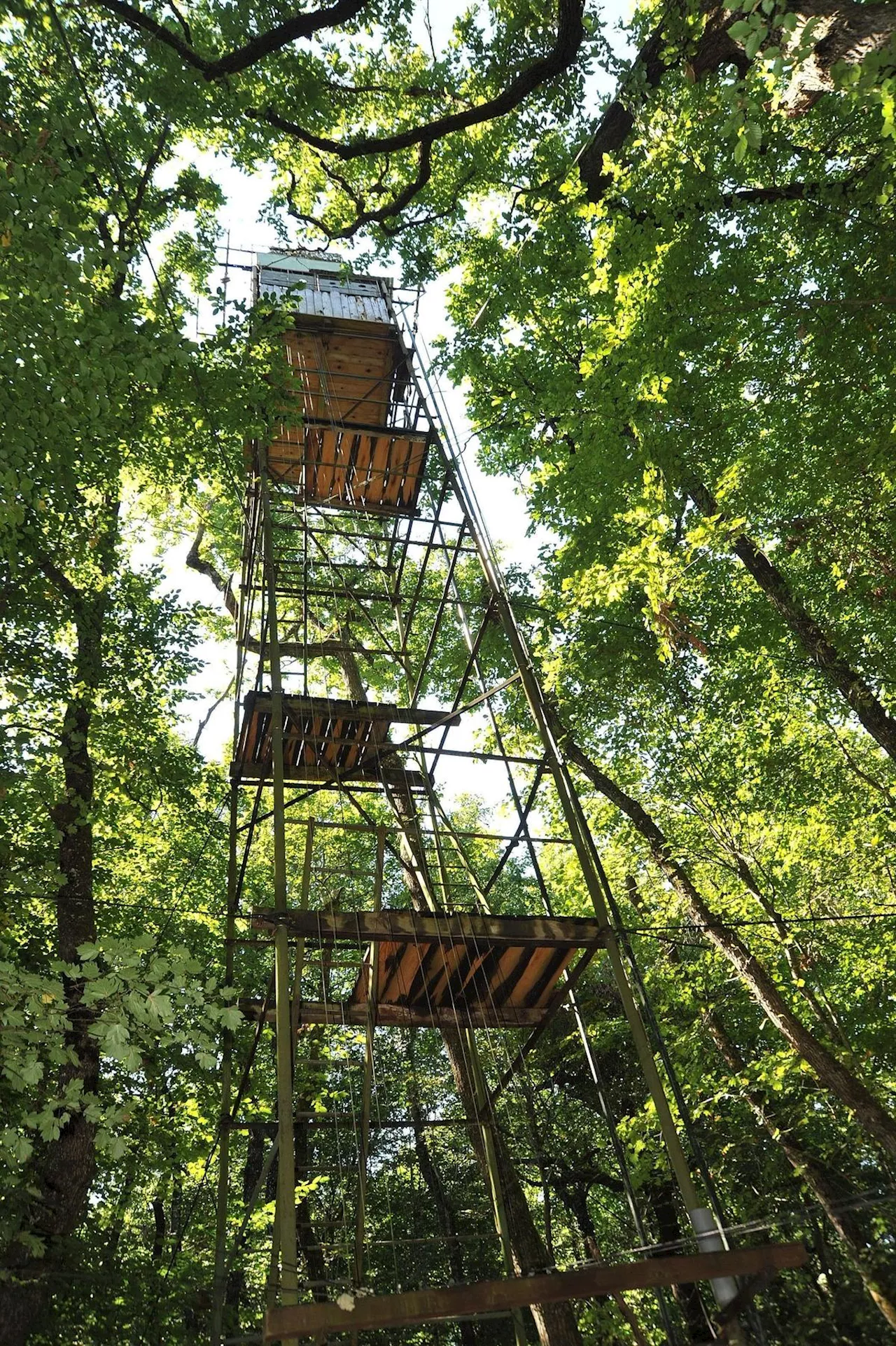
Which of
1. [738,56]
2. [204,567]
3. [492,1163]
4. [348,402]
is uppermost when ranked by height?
[204,567]

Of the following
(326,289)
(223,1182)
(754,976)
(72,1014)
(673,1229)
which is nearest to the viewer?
(223,1182)

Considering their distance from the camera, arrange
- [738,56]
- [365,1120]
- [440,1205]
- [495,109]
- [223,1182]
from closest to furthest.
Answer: [365,1120], [223,1182], [495,109], [738,56], [440,1205]

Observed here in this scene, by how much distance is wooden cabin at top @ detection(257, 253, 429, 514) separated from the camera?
10.9 meters

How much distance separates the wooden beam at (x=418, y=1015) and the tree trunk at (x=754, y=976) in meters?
2.40

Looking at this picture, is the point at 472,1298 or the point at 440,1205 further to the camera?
the point at 440,1205

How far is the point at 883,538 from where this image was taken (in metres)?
13.1

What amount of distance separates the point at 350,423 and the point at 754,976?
8.63 m

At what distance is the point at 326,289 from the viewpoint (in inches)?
487

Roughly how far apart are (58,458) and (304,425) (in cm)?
410

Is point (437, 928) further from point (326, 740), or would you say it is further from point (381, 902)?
point (326, 740)

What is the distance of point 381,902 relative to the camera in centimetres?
758

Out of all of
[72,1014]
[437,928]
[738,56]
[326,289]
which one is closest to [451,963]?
[437,928]

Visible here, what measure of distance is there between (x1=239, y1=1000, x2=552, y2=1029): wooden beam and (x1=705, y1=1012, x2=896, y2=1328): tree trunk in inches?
186

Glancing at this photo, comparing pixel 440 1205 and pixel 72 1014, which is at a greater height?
pixel 440 1205
